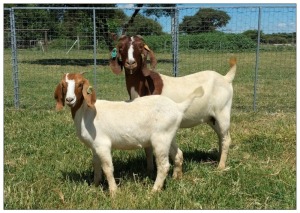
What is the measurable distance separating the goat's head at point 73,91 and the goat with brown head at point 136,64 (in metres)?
0.66

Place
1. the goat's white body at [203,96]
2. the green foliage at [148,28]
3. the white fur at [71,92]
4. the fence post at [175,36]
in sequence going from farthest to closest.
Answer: the green foliage at [148,28]
the fence post at [175,36]
the goat's white body at [203,96]
the white fur at [71,92]

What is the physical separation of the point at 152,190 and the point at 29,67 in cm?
1312

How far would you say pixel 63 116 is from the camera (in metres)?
7.74

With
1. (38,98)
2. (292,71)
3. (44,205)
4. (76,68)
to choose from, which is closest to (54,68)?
(76,68)

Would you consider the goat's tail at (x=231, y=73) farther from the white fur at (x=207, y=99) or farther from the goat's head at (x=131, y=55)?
the goat's head at (x=131, y=55)

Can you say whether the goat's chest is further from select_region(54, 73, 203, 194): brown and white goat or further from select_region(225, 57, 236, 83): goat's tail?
select_region(225, 57, 236, 83): goat's tail

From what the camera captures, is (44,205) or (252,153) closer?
(44,205)

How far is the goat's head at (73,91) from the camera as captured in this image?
3.65 metres

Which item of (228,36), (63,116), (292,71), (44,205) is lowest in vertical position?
(44,205)

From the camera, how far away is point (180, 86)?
15.6ft

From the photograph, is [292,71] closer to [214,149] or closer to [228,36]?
[228,36]

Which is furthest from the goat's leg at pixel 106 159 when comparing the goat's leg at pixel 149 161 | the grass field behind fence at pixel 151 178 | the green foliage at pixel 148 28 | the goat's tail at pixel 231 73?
the green foliage at pixel 148 28

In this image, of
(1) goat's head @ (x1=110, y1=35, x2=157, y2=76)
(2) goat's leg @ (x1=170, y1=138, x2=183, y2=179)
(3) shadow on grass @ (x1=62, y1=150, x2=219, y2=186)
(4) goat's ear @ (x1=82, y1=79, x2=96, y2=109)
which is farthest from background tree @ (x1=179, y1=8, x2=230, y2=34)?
(4) goat's ear @ (x1=82, y1=79, x2=96, y2=109)

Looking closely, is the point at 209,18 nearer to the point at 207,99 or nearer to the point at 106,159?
the point at 207,99
